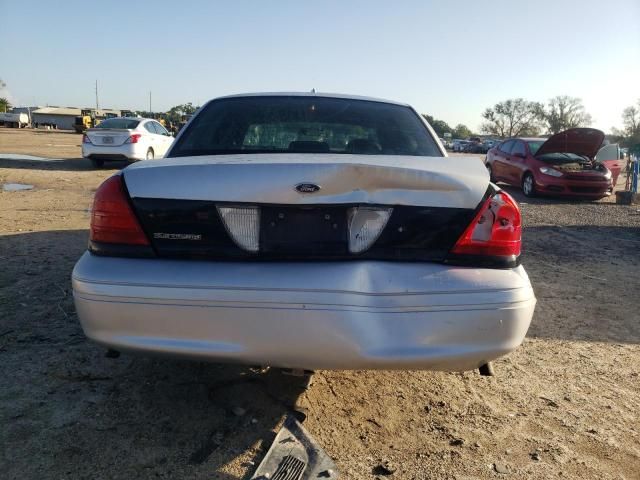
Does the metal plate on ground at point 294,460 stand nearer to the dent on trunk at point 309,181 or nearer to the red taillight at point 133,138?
the dent on trunk at point 309,181

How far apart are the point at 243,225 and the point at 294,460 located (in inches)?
38.6

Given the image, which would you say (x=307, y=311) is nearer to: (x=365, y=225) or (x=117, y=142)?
(x=365, y=225)

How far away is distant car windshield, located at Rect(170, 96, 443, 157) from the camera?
2.94 metres

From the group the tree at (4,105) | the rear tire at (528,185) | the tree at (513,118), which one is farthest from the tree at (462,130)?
the rear tire at (528,185)

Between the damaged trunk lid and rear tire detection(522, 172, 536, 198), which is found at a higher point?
the damaged trunk lid

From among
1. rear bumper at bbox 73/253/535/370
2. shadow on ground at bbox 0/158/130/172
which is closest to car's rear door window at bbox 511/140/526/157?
shadow on ground at bbox 0/158/130/172

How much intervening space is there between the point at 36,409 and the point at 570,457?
7.98 ft

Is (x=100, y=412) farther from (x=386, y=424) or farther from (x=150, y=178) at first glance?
(x=386, y=424)

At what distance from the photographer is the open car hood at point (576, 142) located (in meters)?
10.9

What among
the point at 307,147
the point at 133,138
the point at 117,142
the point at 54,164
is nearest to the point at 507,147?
the point at 133,138

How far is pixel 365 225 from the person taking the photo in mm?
2014

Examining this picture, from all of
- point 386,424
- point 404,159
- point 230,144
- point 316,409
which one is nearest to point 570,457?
point 386,424

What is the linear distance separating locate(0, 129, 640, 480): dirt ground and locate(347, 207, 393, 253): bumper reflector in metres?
0.93

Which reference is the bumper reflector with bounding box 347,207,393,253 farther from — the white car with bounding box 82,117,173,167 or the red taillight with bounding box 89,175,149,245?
the white car with bounding box 82,117,173,167
